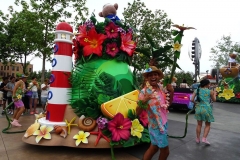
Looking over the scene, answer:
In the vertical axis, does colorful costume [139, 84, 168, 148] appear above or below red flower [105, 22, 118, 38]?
below

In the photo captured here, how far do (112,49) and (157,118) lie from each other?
200 cm

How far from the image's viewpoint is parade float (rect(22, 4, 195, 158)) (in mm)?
3500

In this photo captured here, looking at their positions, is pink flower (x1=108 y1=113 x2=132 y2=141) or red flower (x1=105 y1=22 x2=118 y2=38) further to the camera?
red flower (x1=105 y1=22 x2=118 y2=38)

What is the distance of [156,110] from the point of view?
2.65 meters

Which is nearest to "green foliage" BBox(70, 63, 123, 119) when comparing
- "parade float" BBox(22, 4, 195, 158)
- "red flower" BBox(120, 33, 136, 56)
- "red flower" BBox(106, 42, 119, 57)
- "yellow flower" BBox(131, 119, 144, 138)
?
"parade float" BBox(22, 4, 195, 158)

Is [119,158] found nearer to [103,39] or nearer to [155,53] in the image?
[155,53]

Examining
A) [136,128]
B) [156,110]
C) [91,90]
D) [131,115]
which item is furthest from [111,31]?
[156,110]

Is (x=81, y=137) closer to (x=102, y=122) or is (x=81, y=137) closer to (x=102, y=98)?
(x=102, y=122)

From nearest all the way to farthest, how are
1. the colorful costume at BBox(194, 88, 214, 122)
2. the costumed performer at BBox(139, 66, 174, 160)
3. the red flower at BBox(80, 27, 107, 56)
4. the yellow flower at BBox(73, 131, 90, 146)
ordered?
the costumed performer at BBox(139, 66, 174, 160) → the yellow flower at BBox(73, 131, 90, 146) → the red flower at BBox(80, 27, 107, 56) → the colorful costume at BBox(194, 88, 214, 122)

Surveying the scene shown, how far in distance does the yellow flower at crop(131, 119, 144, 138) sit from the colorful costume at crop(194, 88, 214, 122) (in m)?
1.75

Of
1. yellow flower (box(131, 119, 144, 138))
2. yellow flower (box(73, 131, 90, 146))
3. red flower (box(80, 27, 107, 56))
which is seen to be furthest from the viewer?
red flower (box(80, 27, 107, 56))

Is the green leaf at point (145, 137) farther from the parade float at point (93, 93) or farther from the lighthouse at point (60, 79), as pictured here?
the lighthouse at point (60, 79)

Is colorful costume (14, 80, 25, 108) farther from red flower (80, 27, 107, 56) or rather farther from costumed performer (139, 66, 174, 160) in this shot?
costumed performer (139, 66, 174, 160)

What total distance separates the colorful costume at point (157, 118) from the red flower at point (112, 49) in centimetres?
168
